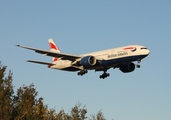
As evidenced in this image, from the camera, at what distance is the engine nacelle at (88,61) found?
238 feet

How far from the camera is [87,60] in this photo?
239ft

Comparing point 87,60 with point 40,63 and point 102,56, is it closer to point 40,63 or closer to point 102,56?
point 102,56

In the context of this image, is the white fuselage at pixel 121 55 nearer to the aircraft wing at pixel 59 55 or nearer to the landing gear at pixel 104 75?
the aircraft wing at pixel 59 55

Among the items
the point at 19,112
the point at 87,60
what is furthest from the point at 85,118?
the point at 19,112

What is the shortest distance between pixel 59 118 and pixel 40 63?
28.0 m

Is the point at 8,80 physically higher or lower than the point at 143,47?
lower

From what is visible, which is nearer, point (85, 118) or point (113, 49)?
point (85, 118)

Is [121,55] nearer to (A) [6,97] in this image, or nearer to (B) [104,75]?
(B) [104,75]

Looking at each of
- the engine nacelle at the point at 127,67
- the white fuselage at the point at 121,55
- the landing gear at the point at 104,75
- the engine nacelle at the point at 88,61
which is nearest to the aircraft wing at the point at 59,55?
the engine nacelle at the point at 88,61

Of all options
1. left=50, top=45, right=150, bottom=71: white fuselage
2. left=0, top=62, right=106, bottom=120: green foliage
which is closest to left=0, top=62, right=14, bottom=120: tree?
left=0, top=62, right=106, bottom=120: green foliage

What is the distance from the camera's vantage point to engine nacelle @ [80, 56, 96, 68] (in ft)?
238

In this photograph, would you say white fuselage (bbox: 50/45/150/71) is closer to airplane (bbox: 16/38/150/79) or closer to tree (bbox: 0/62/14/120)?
airplane (bbox: 16/38/150/79)

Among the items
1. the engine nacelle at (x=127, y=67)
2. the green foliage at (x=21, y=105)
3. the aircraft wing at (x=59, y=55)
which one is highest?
the aircraft wing at (x=59, y=55)

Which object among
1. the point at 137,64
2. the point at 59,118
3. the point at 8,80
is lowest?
the point at 59,118
